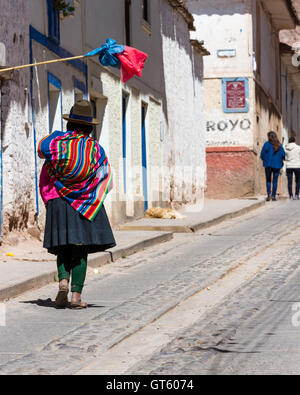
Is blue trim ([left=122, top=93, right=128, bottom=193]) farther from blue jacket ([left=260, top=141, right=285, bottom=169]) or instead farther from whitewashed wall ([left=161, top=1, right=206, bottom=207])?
blue jacket ([left=260, top=141, right=285, bottom=169])

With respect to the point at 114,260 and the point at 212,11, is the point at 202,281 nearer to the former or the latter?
the point at 114,260

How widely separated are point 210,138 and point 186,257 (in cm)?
1771

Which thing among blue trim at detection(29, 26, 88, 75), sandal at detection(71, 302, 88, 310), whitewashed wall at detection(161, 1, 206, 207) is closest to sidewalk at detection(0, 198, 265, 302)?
sandal at detection(71, 302, 88, 310)

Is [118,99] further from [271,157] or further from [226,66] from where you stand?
[226,66]

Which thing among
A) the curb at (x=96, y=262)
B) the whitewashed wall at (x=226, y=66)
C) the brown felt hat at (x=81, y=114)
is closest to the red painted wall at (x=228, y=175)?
the whitewashed wall at (x=226, y=66)

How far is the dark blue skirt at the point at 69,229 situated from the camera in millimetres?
8445

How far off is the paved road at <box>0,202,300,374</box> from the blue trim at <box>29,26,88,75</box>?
3.40 metres

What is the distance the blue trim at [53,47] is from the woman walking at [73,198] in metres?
5.34

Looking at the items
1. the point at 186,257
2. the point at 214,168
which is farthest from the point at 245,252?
the point at 214,168

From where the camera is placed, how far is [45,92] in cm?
1427

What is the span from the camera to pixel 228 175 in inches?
1182

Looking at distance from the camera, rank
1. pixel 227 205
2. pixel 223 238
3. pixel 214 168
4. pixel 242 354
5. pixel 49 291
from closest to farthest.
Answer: pixel 242 354
pixel 49 291
pixel 223 238
pixel 227 205
pixel 214 168

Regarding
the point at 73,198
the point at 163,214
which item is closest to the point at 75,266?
the point at 73,198

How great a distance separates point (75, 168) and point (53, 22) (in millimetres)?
6523
